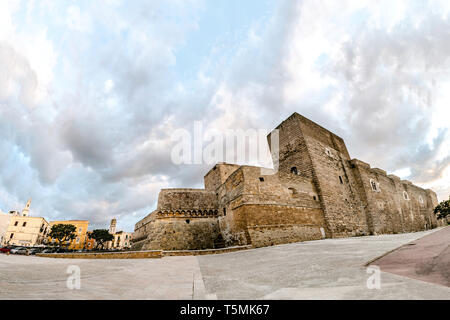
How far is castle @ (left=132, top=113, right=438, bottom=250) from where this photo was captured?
1176cm

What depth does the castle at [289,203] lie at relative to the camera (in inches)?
463

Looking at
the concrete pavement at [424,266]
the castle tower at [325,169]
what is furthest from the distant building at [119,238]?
the concrete pavement at [424,266]

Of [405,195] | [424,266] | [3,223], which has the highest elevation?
[3,223]

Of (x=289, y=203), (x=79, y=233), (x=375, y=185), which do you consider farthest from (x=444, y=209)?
(x=79, y=233)

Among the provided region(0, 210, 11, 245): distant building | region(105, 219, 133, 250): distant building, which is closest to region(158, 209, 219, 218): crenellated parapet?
region(0, 210, 11, 245): distant building

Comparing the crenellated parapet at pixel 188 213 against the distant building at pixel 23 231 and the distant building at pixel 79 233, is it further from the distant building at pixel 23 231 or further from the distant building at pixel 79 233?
the distant building at pixel 79 233

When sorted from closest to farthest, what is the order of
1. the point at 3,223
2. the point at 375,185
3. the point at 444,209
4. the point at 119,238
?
the point at 375,185, the point at 444,209, the point at 3,223, the point at 119,238

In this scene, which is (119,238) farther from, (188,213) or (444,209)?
(444,209)

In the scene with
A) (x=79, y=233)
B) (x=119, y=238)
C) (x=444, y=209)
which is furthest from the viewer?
(x=119, y=238)

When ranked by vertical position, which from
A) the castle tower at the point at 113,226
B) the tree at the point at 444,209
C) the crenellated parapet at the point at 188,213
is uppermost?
the castle tower at the point at 113,226

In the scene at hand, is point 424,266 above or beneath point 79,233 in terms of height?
beneath

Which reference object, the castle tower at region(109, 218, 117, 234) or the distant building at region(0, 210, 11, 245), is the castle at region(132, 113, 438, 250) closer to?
the distant building at region(0, 210, 11, 245)

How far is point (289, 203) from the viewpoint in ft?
41.4
